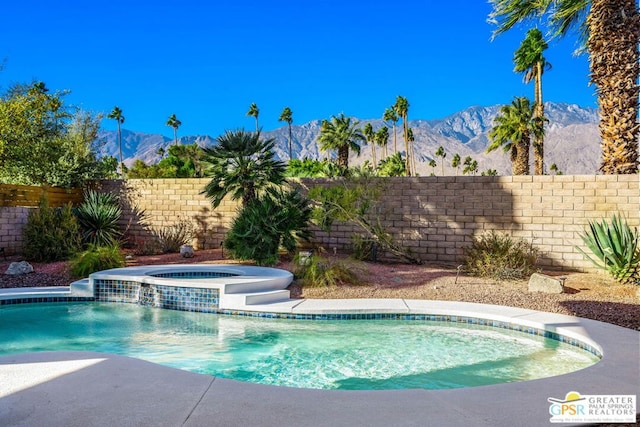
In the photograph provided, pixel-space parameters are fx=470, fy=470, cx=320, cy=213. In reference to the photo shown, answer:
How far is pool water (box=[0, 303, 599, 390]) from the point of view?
15.3ft

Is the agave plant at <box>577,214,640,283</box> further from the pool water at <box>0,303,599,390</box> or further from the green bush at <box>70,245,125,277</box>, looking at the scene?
the green bush at <box>70,245,125,277</box>

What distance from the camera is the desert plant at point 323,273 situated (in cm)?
852

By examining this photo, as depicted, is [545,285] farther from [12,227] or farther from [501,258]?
[12,227]

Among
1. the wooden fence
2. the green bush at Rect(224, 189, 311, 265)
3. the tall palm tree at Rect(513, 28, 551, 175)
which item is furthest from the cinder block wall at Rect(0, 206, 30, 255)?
the tall palm tree at Rect(513, 28, 551, 175)

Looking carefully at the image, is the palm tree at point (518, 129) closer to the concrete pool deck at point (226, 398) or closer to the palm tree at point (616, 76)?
the palm tree at point (616, 76)

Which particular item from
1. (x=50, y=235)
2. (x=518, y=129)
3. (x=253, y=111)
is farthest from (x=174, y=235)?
(x=253, y=111)

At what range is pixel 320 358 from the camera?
17.2ft

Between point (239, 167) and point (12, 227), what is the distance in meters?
6.17

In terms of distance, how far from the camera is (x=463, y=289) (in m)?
8.26

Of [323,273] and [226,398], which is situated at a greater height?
[323,273]

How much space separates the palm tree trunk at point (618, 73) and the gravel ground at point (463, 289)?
10.5ft

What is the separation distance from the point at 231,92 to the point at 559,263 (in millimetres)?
99207

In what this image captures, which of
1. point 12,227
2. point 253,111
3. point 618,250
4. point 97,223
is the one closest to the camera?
point 618,250

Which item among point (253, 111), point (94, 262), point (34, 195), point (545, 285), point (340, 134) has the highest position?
point (253, 111)
